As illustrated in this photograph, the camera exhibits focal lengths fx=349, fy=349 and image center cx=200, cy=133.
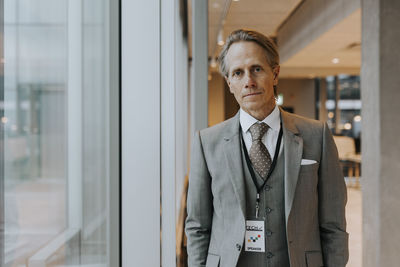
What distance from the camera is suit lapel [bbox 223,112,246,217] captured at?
119cm

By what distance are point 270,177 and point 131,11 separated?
4.11 ft

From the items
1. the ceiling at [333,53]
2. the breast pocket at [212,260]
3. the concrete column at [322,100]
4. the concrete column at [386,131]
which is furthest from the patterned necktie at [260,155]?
the concrete column at [322,100]

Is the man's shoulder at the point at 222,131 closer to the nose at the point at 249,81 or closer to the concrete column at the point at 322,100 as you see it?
the nose at the point at 249,81

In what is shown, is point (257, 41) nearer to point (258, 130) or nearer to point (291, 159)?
point (258, 130)

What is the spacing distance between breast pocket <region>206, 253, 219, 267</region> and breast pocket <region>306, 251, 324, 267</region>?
12.5 inches

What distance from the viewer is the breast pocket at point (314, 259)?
3.93ft

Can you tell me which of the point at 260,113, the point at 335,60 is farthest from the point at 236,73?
the point at 335,60

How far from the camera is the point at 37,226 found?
49.3 inches

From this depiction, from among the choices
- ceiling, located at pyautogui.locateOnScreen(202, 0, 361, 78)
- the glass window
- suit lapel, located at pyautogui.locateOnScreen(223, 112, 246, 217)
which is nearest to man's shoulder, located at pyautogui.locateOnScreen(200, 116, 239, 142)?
suit lapel, located at pyautogui.locateOnScreen(223, 112, 246, 217)

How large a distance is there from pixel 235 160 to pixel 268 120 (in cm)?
19

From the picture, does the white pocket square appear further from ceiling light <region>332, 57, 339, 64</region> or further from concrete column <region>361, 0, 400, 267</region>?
ceiling light <region>332, 57, 339, 64</region>

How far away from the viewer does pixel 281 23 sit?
222 cm

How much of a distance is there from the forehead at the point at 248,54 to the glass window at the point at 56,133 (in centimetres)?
73

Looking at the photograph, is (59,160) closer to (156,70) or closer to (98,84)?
(98,84)
